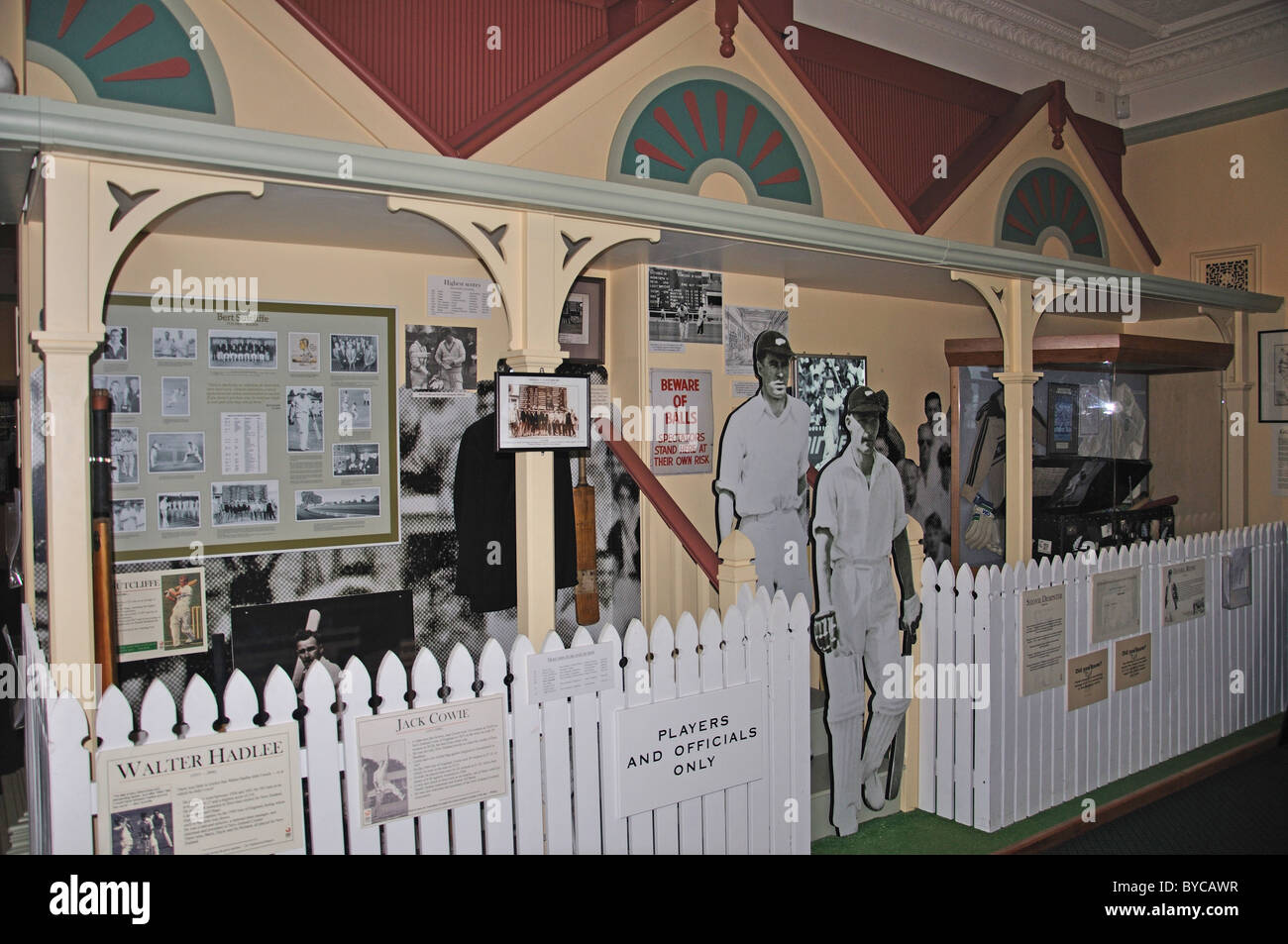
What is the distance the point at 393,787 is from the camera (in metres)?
3.16

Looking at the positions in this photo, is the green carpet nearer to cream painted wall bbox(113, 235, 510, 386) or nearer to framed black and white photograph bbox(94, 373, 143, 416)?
cream painted wall bbox(113, 235, 510, 386)

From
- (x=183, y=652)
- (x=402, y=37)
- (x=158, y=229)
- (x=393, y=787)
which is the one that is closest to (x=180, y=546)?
(x=183, y=652)

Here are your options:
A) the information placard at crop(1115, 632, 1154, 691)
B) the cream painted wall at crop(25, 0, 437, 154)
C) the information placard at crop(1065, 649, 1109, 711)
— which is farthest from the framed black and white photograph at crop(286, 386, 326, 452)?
the information placard at crop(1115, 632, 1154, 691)

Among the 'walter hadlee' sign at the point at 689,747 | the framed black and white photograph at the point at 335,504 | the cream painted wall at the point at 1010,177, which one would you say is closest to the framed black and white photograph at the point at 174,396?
the framed black and white photograph at the point at 335,504

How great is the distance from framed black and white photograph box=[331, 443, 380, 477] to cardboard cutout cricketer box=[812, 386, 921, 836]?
237 cm

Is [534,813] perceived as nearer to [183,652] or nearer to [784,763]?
[784,763]

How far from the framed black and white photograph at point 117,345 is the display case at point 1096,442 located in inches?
206

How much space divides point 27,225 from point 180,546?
156cm

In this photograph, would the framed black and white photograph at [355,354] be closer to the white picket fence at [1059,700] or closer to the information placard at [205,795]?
the information placard at [205,795]

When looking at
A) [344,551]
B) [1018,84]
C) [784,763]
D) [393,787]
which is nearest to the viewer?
[393,787]

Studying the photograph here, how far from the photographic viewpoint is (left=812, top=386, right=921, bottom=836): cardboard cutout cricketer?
4.75 meters

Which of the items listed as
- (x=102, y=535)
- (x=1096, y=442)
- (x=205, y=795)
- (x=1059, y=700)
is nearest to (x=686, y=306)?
(x=1059, y=700)

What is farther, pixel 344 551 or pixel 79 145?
pixel 344 551

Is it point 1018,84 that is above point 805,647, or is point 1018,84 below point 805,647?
above
